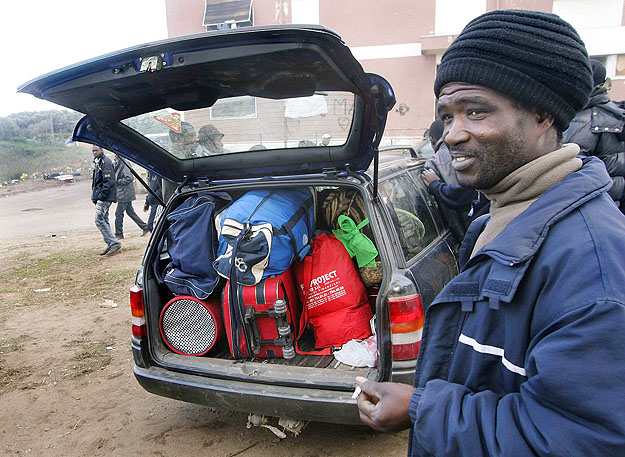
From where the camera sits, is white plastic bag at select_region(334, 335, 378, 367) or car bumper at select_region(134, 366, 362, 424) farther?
white plastic bag at select_region(334, 335, 378, 367)

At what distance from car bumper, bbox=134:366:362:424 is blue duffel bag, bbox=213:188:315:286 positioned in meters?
0.60

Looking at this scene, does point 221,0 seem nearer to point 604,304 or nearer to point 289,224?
point 289,224

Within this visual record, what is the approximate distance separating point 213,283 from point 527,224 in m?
2.25

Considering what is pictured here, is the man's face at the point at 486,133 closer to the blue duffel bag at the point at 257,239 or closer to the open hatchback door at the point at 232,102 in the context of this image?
the open hatchback door at the point at 232,102

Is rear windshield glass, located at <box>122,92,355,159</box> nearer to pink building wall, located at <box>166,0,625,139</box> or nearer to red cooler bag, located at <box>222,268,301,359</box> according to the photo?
red cooler bag, located at <box>222,268,301,359</box>

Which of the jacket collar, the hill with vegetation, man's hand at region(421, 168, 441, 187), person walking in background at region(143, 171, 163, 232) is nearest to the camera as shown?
the jacket collar

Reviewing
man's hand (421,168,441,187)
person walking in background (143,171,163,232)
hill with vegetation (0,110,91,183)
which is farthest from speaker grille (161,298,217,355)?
hill with vegetation (0,110,91,183)

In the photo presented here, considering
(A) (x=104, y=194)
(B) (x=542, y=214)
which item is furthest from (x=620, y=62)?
(B) (x=542, y=214)

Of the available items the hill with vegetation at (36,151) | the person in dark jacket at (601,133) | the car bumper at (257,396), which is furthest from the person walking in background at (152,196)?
the hill with vegetation at (36,151)

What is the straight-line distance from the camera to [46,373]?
3.82 m

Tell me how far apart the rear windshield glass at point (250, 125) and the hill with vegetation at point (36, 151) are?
1674 cm

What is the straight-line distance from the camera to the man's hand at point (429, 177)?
3732 mm

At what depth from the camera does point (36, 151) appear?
2289 cm

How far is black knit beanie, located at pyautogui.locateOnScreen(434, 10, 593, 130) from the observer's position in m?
0.98
